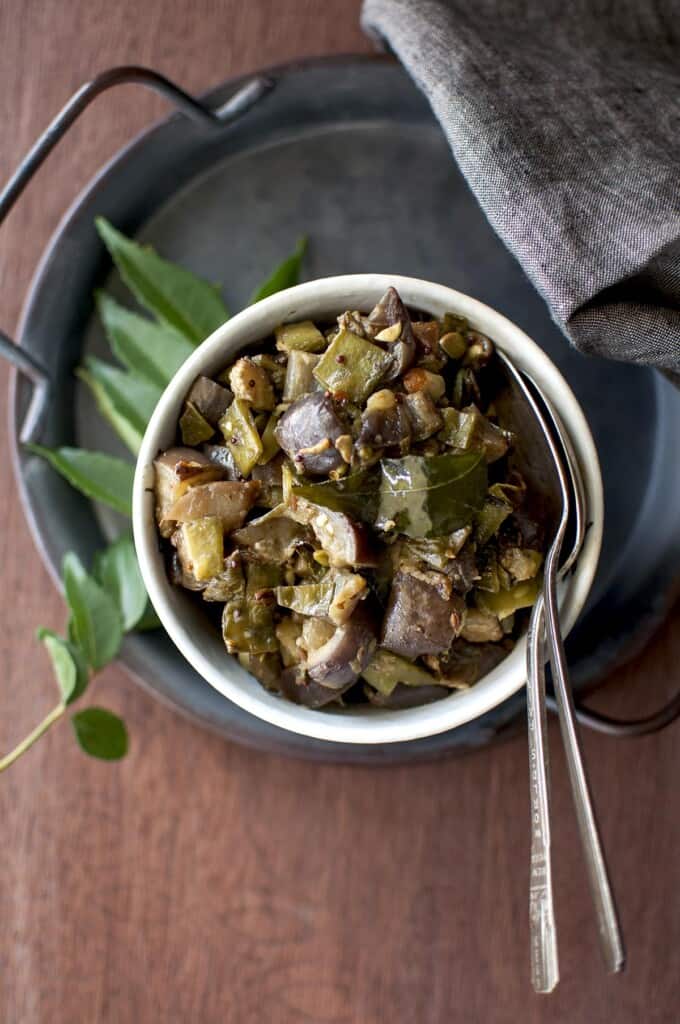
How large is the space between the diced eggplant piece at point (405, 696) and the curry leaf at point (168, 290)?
1.68 ft

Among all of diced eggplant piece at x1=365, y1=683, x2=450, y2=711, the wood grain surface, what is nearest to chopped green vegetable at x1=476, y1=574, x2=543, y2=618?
diced eggplant piece at x1=365, y1=683, x2=450, y2=711

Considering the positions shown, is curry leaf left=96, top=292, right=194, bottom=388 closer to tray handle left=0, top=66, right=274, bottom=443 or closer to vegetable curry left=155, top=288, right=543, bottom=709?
tray handle left=0, top=66, right=274, bottom=443

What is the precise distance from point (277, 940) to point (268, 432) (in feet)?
2.75

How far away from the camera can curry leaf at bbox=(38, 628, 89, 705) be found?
120 cm

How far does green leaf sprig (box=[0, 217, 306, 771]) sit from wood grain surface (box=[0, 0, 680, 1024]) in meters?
0.16

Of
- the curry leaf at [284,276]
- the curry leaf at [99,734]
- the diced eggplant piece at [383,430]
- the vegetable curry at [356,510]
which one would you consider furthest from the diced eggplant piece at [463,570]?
the curry leaf at [99,734]

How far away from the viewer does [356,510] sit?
897 millimetres

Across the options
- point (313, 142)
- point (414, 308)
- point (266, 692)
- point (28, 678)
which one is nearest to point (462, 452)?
point (414, 308)

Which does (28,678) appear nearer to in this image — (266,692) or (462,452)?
(266,692)

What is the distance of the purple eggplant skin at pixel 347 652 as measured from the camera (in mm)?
902

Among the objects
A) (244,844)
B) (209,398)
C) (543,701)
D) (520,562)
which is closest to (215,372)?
(209,398)

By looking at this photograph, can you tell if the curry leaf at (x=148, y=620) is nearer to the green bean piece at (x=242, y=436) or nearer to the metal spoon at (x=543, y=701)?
the green bean piece at (x=242, y=436)

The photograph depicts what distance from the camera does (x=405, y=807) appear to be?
53.7 inches

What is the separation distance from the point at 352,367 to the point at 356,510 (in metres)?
0.14
